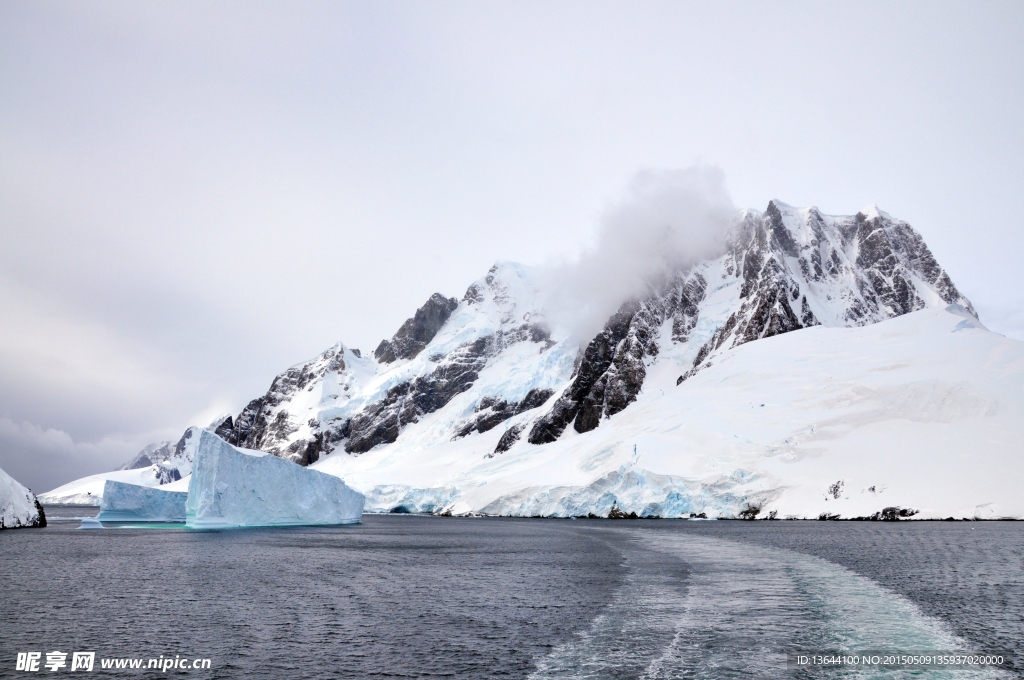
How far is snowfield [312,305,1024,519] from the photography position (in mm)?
57531

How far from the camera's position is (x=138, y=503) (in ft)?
253

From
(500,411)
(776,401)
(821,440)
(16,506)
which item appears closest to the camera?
(16,506)

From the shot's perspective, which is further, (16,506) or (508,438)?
(508,438)

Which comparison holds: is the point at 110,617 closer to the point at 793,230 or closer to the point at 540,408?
the point at 540,408

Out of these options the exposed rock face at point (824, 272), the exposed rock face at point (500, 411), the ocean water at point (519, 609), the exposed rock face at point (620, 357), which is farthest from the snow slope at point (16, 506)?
the exposed rock face at point (500, 411)

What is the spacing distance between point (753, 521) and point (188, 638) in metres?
59.2

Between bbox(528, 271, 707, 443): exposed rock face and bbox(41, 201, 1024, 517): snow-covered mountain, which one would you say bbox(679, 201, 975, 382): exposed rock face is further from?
bbox(528, 271, 707, 443): exposed rock face

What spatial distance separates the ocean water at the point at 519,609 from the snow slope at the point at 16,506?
22.7 metres

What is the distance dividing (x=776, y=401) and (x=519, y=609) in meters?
70.3

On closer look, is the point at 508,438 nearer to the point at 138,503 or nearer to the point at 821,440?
the point at 138,503

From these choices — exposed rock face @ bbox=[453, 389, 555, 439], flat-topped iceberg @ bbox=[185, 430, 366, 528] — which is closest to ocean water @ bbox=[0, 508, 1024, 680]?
flat-topped iceberg @ bbox=[185, 430, 366, 528]

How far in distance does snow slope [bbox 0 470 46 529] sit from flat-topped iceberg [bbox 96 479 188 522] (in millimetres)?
14935

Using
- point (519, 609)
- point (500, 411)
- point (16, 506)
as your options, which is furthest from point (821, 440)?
point (500, 411)

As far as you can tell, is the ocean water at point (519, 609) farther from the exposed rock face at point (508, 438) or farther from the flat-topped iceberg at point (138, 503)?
the exposed rock face at point (508, 438)
